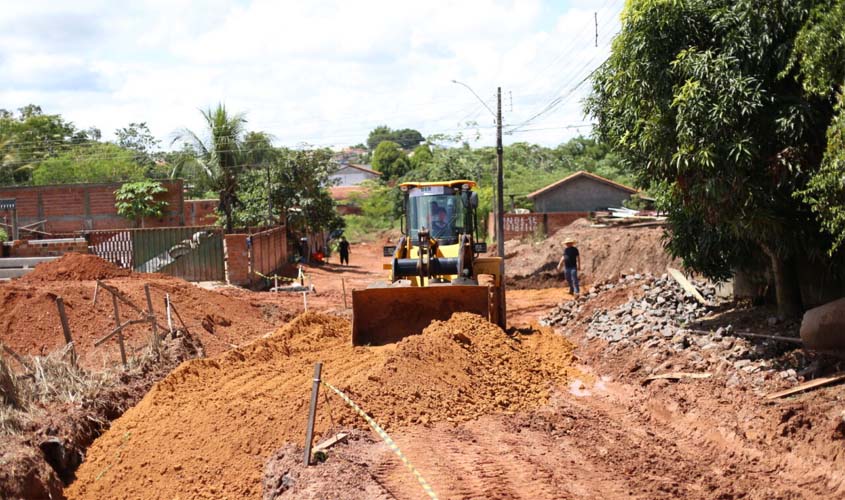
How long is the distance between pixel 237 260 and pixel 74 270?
6.74 m

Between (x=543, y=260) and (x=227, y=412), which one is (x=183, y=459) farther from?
(x=543, y=260)

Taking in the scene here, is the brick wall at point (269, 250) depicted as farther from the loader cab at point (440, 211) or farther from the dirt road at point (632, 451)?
the dirt road at point (632, 451)

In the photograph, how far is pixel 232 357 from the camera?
13656mm

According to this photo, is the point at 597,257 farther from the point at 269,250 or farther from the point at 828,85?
the point at 828,85

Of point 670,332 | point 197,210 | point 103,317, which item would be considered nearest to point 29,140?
point 197,210

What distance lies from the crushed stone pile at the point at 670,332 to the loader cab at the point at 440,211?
3.31 m

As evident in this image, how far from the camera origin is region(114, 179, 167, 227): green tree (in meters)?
41.1

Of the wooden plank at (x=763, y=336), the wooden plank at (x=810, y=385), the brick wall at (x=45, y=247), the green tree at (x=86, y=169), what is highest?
the green tree at (x=86, y=169)

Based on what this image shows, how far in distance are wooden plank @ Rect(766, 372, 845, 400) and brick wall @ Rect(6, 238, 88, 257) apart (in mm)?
23013

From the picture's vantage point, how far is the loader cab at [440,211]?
57.7 ft

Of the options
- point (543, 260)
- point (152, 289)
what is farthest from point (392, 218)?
point (152, 289)

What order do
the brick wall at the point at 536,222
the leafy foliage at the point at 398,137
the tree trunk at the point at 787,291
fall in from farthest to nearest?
the leafy foliage at the point at 398,137
the brick wall at the point at 536,222
the tree trunk at the point at 787,291

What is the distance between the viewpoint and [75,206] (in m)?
42.9

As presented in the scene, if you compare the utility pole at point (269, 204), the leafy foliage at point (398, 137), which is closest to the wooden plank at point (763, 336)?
the utility pole at point (269, 204)
